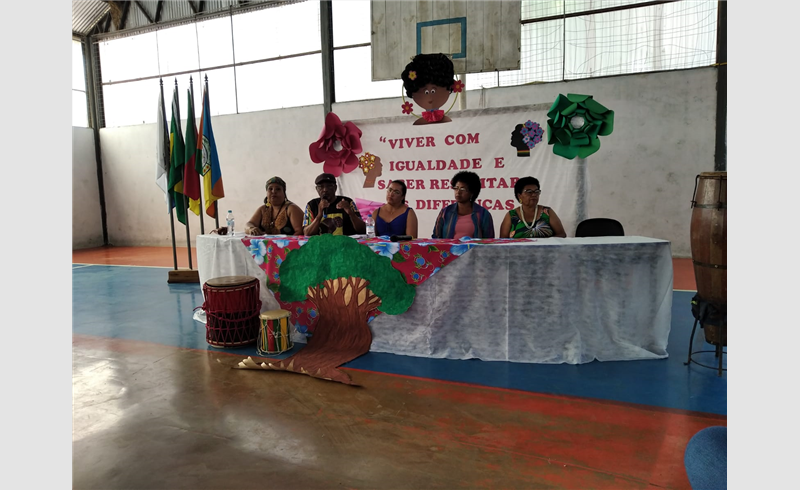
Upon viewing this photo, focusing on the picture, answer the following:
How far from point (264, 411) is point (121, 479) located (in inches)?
28.9

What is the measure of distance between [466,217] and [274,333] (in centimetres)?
182

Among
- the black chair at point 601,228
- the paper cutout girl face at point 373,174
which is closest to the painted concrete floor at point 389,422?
the black chair at point 601,228

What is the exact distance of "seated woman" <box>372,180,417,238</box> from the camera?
13.5 feet

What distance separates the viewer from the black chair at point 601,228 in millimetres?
4008

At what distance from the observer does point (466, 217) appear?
401 cm

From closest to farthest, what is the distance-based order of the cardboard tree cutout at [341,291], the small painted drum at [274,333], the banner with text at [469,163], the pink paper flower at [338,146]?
the cardboard tree cutout at [341,291], the small painted drum at [274,333], the banner with text at [469,163], the pink paper flower at [338,146]

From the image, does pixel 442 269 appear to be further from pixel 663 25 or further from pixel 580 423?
pixel 663 25

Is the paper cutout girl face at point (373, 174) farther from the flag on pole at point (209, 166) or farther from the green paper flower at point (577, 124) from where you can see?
the green paper flower at point (577, 124)

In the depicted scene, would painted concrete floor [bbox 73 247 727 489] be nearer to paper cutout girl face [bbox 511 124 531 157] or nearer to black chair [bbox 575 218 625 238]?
black chair [bbox 575 218 625 238]

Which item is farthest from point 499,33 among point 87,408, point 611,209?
point 87,408

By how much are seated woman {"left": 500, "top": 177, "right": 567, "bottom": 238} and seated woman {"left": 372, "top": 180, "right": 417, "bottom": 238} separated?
2.61 feet

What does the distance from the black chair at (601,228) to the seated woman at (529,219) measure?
329 millimetres

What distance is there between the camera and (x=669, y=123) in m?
6.89

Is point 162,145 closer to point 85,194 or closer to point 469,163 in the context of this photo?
point 469,163
